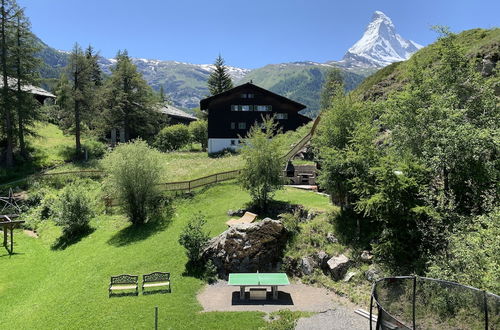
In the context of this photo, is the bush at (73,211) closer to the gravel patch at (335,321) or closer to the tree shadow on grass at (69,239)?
the tree shadow on grass at (69,239)

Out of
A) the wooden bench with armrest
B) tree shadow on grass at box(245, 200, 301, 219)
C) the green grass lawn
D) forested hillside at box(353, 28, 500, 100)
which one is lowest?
the green grass lawn

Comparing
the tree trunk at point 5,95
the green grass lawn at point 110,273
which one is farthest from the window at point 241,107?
the tree trunk at point 5,95

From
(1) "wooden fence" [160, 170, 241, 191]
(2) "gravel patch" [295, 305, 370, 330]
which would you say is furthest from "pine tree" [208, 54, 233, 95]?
(2) "gravel patch" [295, 305, 370, 330]

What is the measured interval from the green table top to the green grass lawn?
5.94 feet

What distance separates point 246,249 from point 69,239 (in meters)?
16.3

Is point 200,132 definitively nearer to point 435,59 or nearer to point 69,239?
point 69,239

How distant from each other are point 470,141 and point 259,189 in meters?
14.9

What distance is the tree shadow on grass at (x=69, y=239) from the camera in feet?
89.1

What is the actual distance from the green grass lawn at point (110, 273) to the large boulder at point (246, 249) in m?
1.89

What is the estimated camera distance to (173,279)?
19.4m

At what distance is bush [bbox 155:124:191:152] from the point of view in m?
58.7

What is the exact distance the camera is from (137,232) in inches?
1046

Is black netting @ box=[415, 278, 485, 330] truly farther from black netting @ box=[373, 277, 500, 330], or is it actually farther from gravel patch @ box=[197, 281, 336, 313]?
gravel patch @ box=[197, 281, 336, 313]

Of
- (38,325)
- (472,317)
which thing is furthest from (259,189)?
(472,317)
